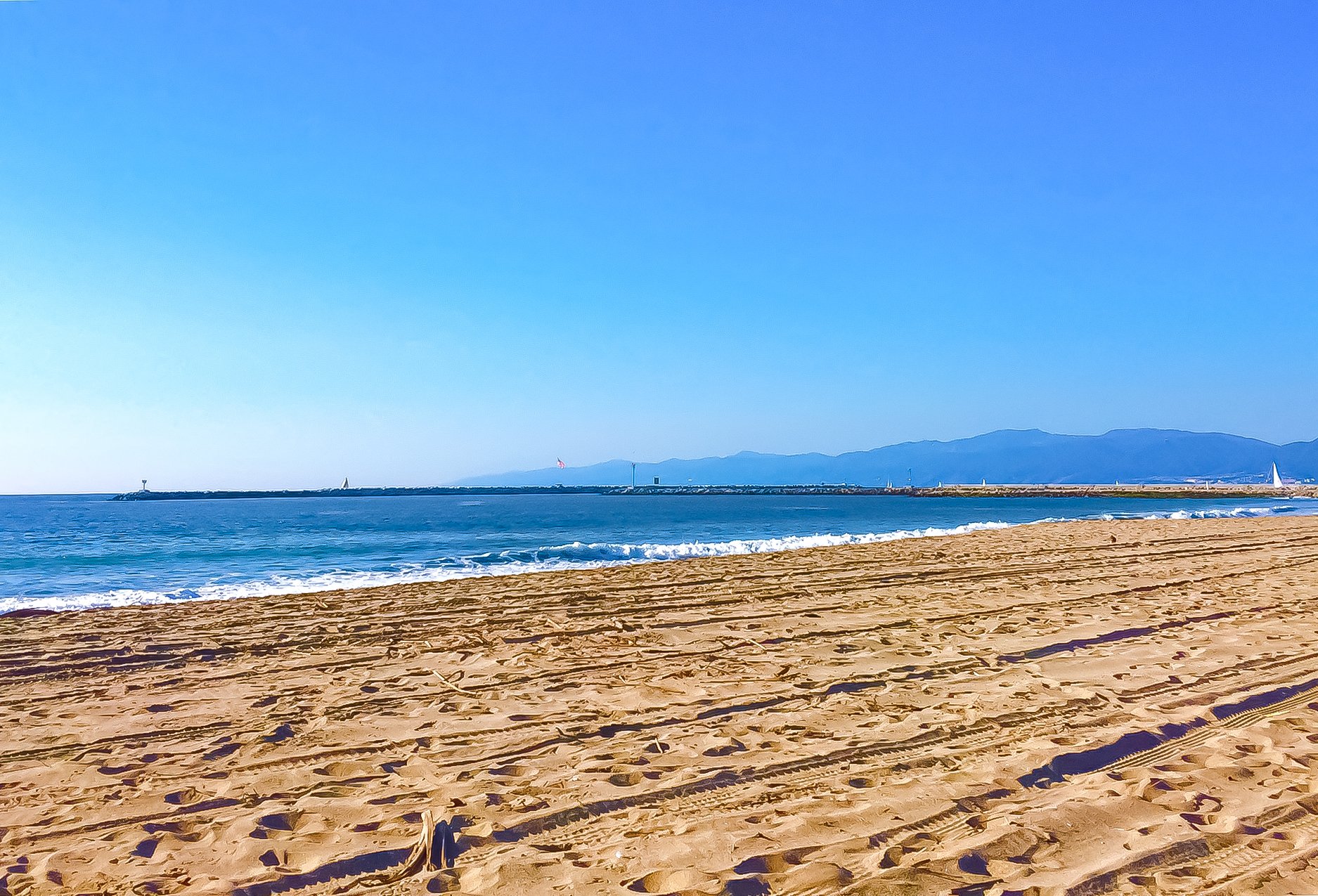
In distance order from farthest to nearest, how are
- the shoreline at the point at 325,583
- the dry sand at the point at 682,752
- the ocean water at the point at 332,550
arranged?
the ocean water at the point at 332,550, the shoreline at the point at 325,583, the dry sand at the point at 682,752

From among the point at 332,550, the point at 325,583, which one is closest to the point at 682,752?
the point at 325,583

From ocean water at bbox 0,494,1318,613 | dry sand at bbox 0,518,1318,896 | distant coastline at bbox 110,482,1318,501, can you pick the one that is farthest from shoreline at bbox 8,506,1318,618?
distant coastline at bbox 110,482,1318,501

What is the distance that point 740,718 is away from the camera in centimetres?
496

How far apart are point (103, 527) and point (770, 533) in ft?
138

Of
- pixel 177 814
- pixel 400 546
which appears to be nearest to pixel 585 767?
pixel 177 814

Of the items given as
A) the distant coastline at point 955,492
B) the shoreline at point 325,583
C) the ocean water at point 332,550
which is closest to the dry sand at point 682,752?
the shoreline at point 325,583

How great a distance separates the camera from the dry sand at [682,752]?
3.06 meters

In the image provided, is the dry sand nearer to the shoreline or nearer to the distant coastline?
the shoreline

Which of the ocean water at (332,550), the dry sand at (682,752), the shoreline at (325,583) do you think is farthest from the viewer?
the ocean water at (332,550)

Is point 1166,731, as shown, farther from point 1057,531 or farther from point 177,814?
point 1057,531

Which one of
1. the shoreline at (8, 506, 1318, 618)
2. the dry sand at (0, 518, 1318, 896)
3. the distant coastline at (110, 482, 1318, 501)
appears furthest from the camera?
the distant coastline at (110, 482, 1318, 501)

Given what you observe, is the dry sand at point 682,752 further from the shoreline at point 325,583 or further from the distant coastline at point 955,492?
the distant coastline at point 955,492

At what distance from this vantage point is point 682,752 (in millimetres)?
4348

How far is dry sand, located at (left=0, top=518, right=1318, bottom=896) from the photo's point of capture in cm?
306
